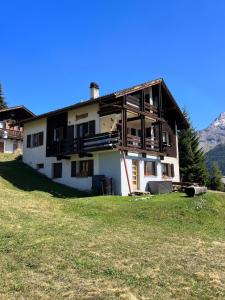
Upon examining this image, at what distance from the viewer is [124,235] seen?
15.1 metres

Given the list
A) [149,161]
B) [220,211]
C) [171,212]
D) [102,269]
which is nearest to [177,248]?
[102,269]

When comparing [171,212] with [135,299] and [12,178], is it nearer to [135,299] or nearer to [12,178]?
[135,299]

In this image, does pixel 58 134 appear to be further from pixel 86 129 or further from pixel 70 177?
pixel 70 177

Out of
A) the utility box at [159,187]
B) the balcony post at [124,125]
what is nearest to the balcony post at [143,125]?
the balcony post at [124,125]

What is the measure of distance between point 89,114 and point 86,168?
4.67m

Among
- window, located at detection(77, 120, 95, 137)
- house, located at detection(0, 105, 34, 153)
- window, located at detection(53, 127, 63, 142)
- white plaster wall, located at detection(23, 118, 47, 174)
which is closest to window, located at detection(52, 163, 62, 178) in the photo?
white plaster wall, located at detection(23, 118, 47, 174)

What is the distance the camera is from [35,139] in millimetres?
38125

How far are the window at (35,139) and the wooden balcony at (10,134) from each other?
46.9 ft

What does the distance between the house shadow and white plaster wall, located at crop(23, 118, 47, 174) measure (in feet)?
2.25

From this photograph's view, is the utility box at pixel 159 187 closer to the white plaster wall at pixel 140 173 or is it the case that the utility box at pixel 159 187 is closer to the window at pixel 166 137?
the white plaster wall at pixel 140 173

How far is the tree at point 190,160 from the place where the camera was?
155 ft

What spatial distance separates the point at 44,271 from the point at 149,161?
74.9 ft

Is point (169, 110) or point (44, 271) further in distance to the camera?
point (169, 110)

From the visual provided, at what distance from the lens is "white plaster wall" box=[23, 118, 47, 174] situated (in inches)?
1438
